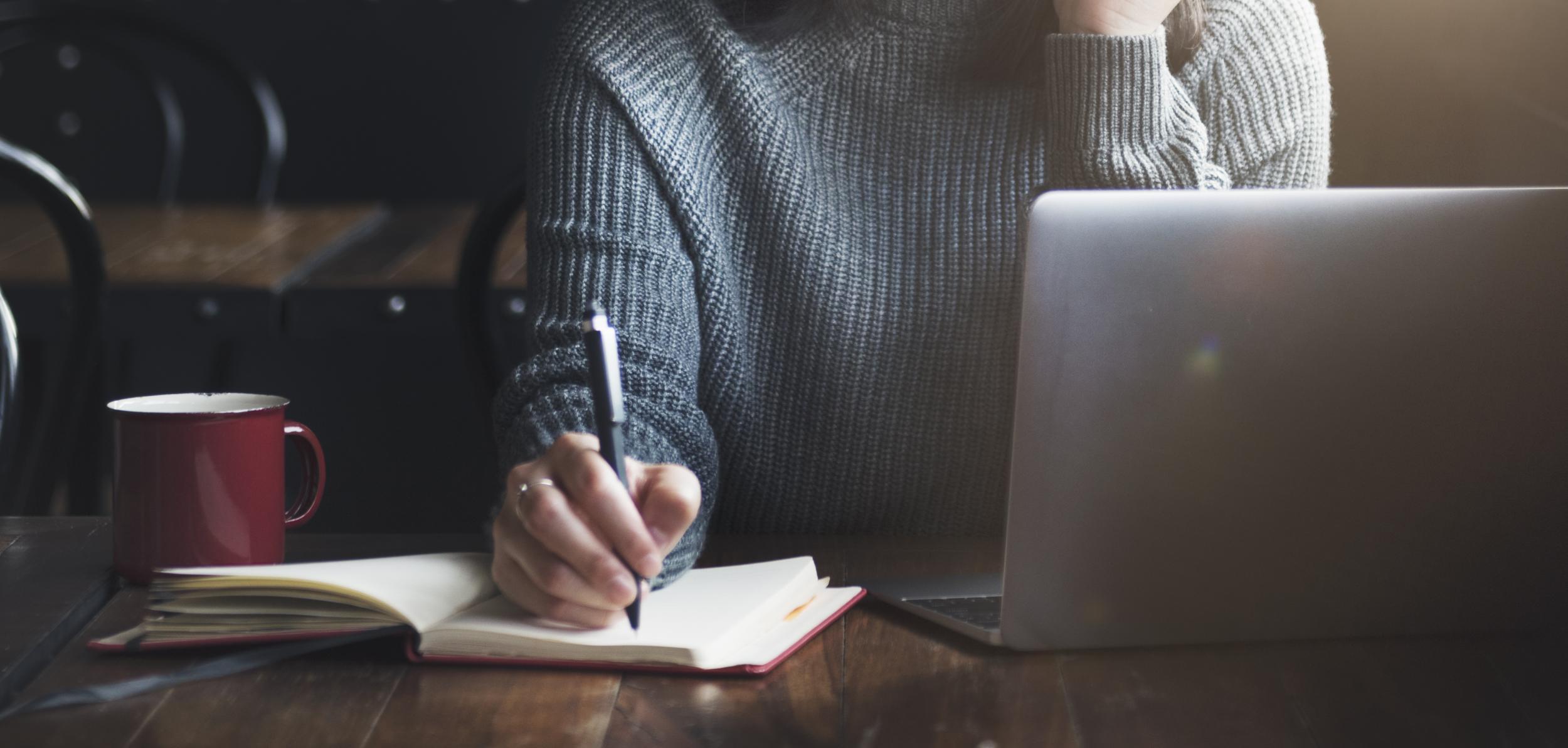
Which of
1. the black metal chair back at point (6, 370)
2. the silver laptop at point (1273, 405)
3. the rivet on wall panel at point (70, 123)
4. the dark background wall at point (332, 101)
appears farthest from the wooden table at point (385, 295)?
the rivet on wall panel at point (70, 123)

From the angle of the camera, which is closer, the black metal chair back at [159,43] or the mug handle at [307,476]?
the mug handle at [307,476]

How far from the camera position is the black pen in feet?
2.07

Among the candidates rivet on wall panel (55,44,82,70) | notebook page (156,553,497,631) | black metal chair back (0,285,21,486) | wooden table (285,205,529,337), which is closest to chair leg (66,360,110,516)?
wooden table (285,205,529,337)

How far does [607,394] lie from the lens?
63cm

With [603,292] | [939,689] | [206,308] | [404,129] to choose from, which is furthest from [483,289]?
[404,129]

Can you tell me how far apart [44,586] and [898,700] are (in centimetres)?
46

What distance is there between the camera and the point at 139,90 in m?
3.16

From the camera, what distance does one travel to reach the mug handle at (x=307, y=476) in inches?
31.2

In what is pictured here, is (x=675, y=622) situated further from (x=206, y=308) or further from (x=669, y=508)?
(x=206, y=308)

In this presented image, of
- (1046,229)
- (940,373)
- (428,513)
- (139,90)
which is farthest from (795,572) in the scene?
(139,90)

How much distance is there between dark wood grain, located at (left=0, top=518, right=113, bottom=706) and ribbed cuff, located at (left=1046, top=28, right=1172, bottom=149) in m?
0.66

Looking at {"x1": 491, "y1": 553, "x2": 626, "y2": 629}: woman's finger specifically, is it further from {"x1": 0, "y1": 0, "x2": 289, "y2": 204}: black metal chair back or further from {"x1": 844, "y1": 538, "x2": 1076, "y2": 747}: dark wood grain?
{"x1": 0, "y1": 0, "x2": 289, "y2": 204}: black metal chair back

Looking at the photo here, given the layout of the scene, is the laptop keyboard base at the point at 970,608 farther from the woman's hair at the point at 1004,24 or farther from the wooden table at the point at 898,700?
the woman's hair at the point at 1004,24

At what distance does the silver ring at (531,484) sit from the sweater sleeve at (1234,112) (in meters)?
0.47
